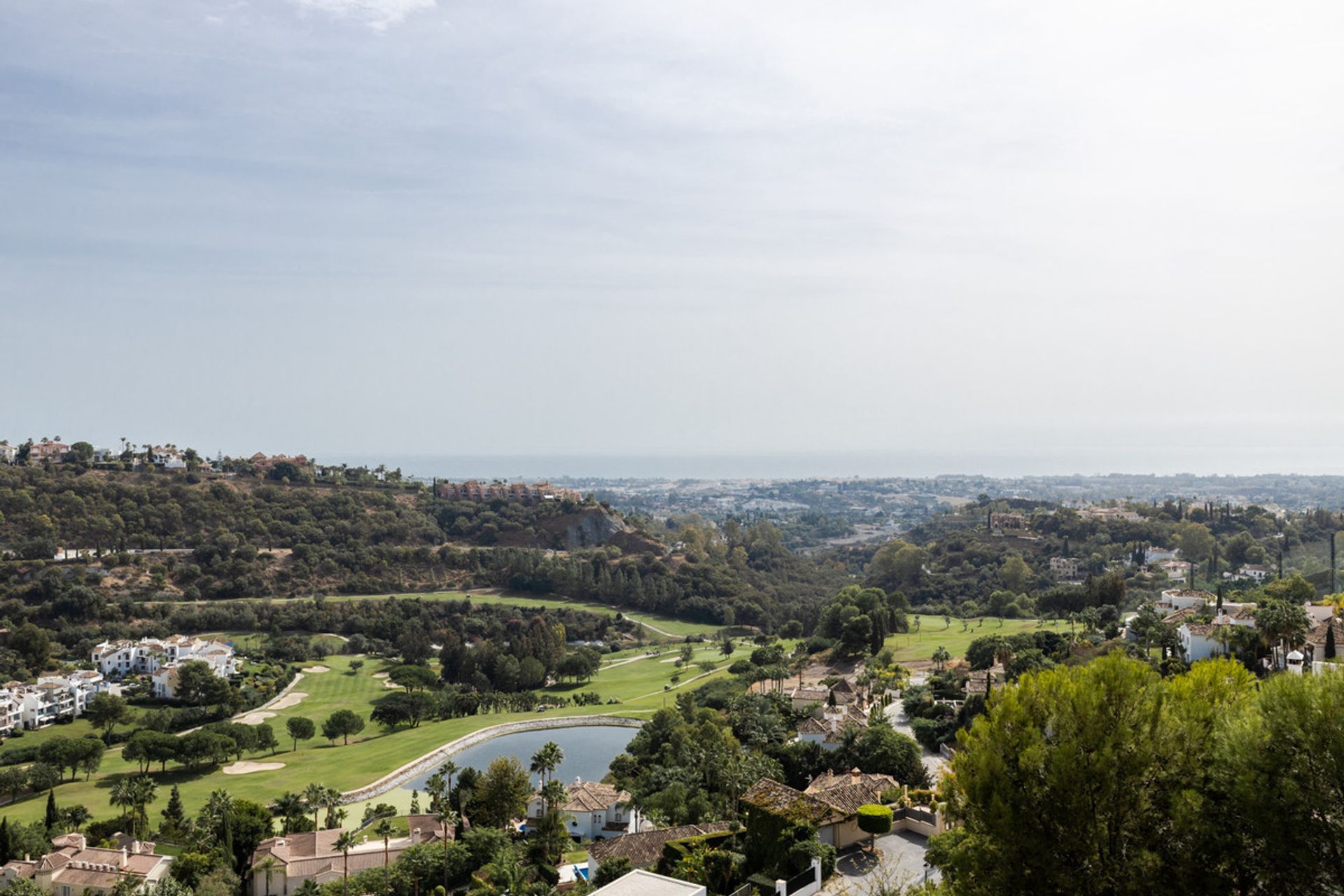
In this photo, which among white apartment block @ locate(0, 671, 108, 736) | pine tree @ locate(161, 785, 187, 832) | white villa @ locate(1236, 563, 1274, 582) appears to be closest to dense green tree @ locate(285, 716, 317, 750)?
pine tree @ locate(161, 785, 187, 832)

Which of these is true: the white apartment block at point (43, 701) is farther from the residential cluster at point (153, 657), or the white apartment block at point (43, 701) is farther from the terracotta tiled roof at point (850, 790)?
the terracotta tiled roof at point (850, 790)

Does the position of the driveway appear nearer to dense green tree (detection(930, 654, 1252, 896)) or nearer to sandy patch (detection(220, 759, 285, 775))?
dense green tree (detection(930, 654, 1252, 896))

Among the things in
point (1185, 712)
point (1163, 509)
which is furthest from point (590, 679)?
point (1163, 509)

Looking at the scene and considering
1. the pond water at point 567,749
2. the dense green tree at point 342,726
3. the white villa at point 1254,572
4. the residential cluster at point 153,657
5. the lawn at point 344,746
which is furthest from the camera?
the white villa at point 1254,572

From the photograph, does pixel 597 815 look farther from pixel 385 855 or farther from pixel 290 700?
pixel 290 700

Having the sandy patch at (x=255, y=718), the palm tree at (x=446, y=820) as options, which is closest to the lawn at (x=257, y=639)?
the sandy patch at (x=255, y=718)

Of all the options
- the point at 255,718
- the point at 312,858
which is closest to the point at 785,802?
the point at 312,858

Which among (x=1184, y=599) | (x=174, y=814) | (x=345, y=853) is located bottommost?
(x=174, y=814)
